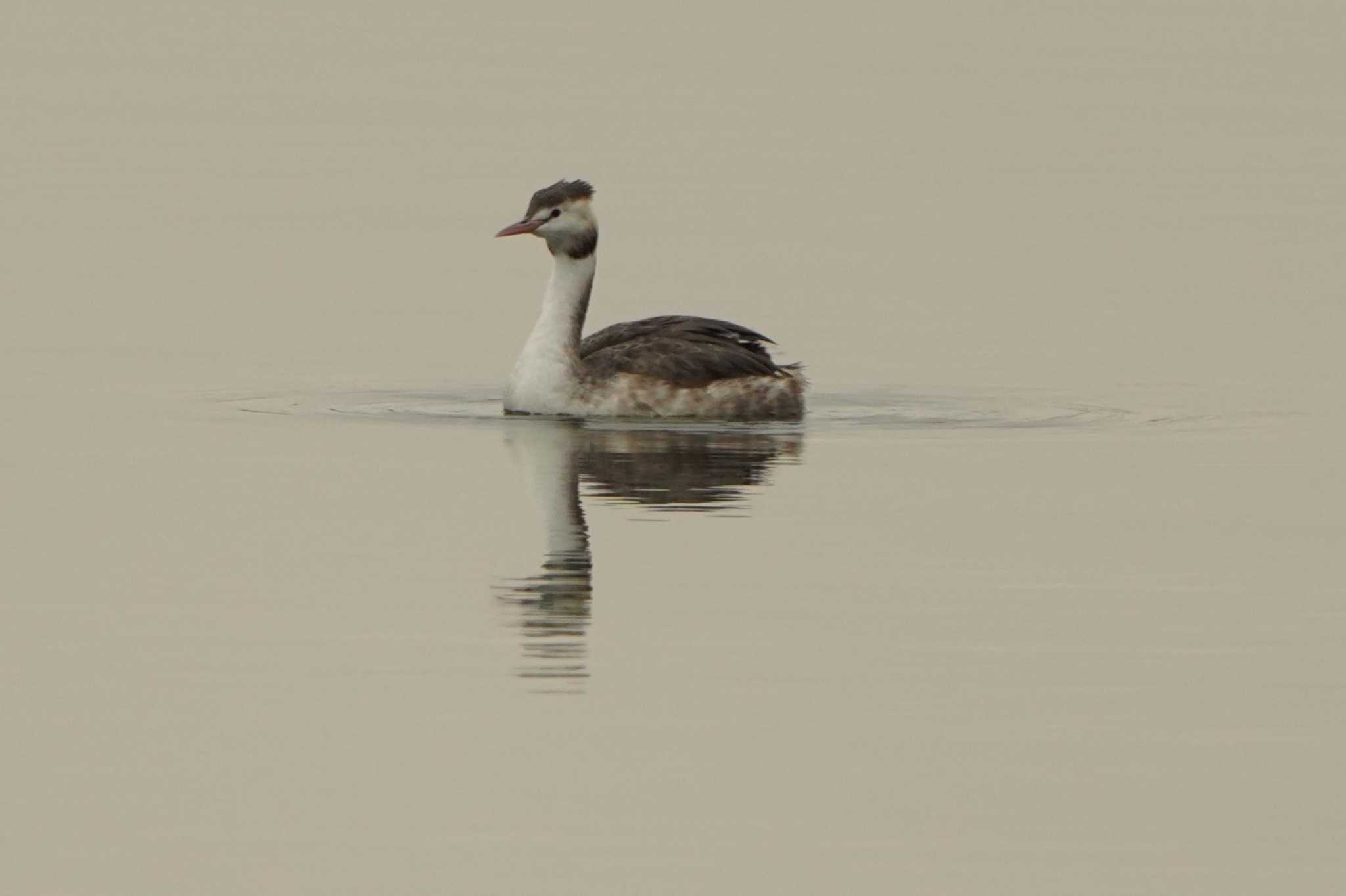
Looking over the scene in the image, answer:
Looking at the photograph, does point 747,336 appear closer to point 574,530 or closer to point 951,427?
point 951,427

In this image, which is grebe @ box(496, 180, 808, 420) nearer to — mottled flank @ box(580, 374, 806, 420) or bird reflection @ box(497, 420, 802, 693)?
mottled flank @ box(580, 374, 806, 420)

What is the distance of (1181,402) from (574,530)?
1020cm

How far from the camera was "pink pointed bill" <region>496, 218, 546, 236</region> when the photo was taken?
2475 centimetres

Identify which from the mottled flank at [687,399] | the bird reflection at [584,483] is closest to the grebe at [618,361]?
the mottled flank at [687,399]

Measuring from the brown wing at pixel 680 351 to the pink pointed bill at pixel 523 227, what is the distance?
1.19 metres

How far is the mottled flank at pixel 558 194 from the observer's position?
81.7ft

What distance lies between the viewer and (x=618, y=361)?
24.3 meters

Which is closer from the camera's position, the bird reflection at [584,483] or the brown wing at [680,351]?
the bird reflection at [584,483]

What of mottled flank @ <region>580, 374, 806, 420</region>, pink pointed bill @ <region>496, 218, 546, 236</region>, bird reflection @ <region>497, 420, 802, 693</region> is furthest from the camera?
pink pointed bill @ <region>496, 218, 546, 236</region>

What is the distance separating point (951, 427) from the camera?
23.8 metres

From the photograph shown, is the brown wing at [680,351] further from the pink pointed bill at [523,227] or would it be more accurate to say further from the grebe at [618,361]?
the pink pointed bill at [523,227]

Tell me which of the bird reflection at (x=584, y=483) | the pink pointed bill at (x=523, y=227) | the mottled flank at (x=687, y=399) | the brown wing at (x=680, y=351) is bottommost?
the bird reflection at (x=584, y=483)

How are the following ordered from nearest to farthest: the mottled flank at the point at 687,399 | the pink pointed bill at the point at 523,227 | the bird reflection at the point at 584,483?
the bird reflection at the point at 584,483, the mottled flank at the point at 687,399, the pink pointed bill at the point at 523,227

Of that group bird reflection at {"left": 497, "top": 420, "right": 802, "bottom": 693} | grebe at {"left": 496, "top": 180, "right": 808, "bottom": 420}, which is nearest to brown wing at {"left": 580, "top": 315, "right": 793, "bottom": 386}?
grebe at {"left": 496, "top": 180, "right": 808, "bottom": 420}
